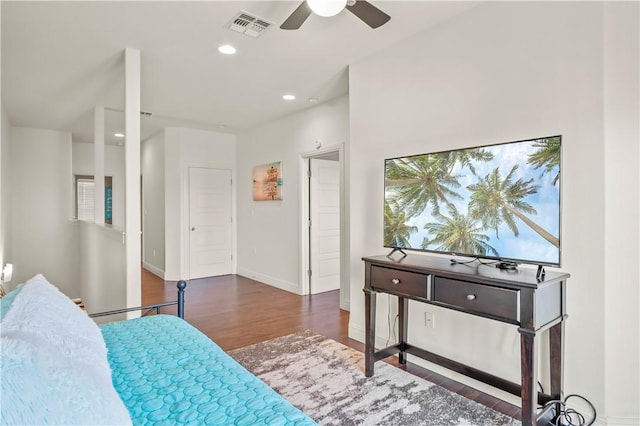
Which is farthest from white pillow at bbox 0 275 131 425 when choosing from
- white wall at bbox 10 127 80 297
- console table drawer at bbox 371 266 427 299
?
white wall at bbox 10 127 80 297

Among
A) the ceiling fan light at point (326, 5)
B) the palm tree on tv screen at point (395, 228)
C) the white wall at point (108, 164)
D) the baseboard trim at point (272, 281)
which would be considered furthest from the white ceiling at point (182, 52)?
the baseboard trim at point (272, 281)

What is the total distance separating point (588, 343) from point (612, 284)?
14.1 inches

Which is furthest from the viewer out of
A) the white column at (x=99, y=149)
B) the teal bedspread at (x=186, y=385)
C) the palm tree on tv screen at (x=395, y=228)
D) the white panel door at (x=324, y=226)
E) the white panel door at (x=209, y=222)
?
the white panel door at (x=209, y=222)

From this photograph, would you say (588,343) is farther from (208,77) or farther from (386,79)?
(208,77)

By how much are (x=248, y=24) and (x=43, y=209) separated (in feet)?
19.3

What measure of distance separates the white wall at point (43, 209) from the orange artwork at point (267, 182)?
3518 mm

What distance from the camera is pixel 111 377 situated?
4.01ft

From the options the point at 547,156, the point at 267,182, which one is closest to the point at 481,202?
the point at 547,156

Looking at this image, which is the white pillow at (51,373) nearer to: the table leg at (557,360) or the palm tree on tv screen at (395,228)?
the palm tree on tv screen at (395,228)

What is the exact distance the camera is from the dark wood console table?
1.79 meters

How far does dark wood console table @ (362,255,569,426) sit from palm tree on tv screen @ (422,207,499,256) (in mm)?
105

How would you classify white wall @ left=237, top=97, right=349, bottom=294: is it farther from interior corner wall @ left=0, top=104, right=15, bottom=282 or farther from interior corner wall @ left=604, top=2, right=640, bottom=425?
interior corner wall @ left=0, top=104, right=15, bottom=282

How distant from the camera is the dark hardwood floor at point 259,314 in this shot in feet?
9.10

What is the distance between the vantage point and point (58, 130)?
21.0 feet
